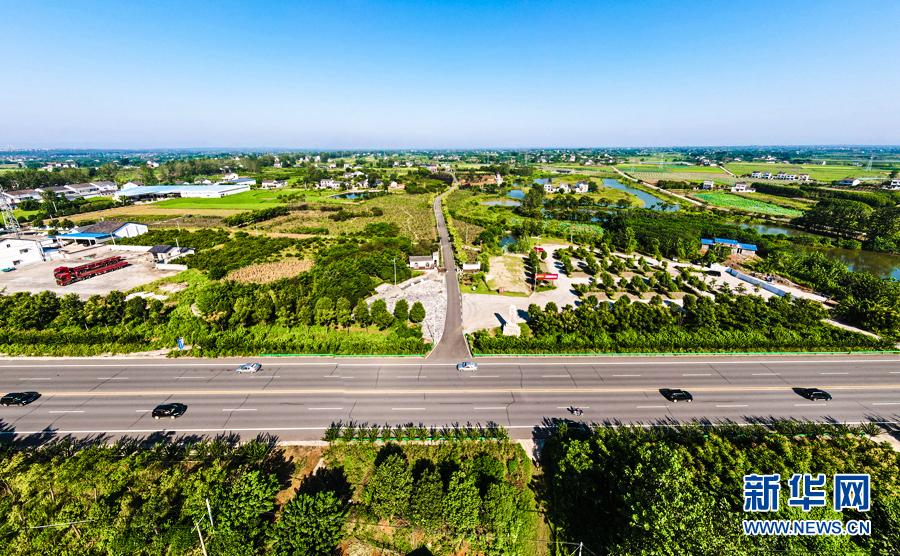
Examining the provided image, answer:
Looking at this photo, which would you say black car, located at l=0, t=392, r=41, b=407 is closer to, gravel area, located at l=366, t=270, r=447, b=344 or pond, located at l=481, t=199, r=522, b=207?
gravel area, located at l=366, t=270, r=447, b=344

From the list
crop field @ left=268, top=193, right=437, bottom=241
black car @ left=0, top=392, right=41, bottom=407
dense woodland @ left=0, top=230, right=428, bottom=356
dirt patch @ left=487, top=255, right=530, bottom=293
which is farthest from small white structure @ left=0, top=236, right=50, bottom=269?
dirt patch @ left=487, top=255, right=530, bottom=293

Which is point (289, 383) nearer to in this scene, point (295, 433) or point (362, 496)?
point (295, 433)

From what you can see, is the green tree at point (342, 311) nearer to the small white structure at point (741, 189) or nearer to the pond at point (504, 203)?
the pond at point (504, 203)

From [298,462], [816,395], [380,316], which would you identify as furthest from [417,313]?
[816,395]

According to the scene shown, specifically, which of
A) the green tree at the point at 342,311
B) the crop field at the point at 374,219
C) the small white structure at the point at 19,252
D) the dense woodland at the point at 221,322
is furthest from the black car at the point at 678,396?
the small white structure at the point at 19,252

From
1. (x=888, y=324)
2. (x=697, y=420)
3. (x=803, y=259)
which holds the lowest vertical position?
(x=697, y=420)

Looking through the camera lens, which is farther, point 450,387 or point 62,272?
point 62,272

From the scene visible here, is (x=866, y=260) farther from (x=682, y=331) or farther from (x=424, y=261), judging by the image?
(x=424, y=261)

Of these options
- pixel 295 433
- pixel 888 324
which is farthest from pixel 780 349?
pixel 295 433
